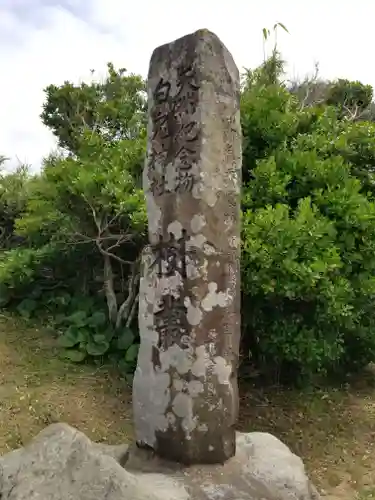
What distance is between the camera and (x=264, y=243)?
17.6ft

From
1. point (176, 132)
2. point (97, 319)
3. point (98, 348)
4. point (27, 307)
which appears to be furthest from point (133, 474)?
point (27, 307)

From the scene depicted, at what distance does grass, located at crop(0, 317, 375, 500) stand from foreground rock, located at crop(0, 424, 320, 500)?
1895mm

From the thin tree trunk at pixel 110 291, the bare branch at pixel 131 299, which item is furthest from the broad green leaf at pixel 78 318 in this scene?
the bare branch at pixel 131 299

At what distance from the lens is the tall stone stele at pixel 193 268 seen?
3.77 meters

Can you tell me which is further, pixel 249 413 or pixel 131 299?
pixel 131 299

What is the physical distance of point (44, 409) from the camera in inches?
247

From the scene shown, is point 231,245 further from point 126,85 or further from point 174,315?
point 126,85

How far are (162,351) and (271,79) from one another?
17.5ft

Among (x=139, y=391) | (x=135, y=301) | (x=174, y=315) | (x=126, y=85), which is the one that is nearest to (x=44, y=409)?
(x=135, y=301)

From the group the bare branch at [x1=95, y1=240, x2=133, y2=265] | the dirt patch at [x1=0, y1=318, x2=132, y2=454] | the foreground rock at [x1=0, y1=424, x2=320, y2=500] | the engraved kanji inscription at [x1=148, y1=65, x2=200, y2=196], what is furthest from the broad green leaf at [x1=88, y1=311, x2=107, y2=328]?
the engraved kanji inscription at [x1=148, y1=65, x2=200, y2=196]

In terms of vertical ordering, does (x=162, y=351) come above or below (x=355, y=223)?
below

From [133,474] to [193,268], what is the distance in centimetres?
136

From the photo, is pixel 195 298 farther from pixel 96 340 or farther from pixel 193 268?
pixel 96 340

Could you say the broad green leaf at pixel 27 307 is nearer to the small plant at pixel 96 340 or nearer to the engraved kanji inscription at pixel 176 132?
the small plant at pixel 96 340
